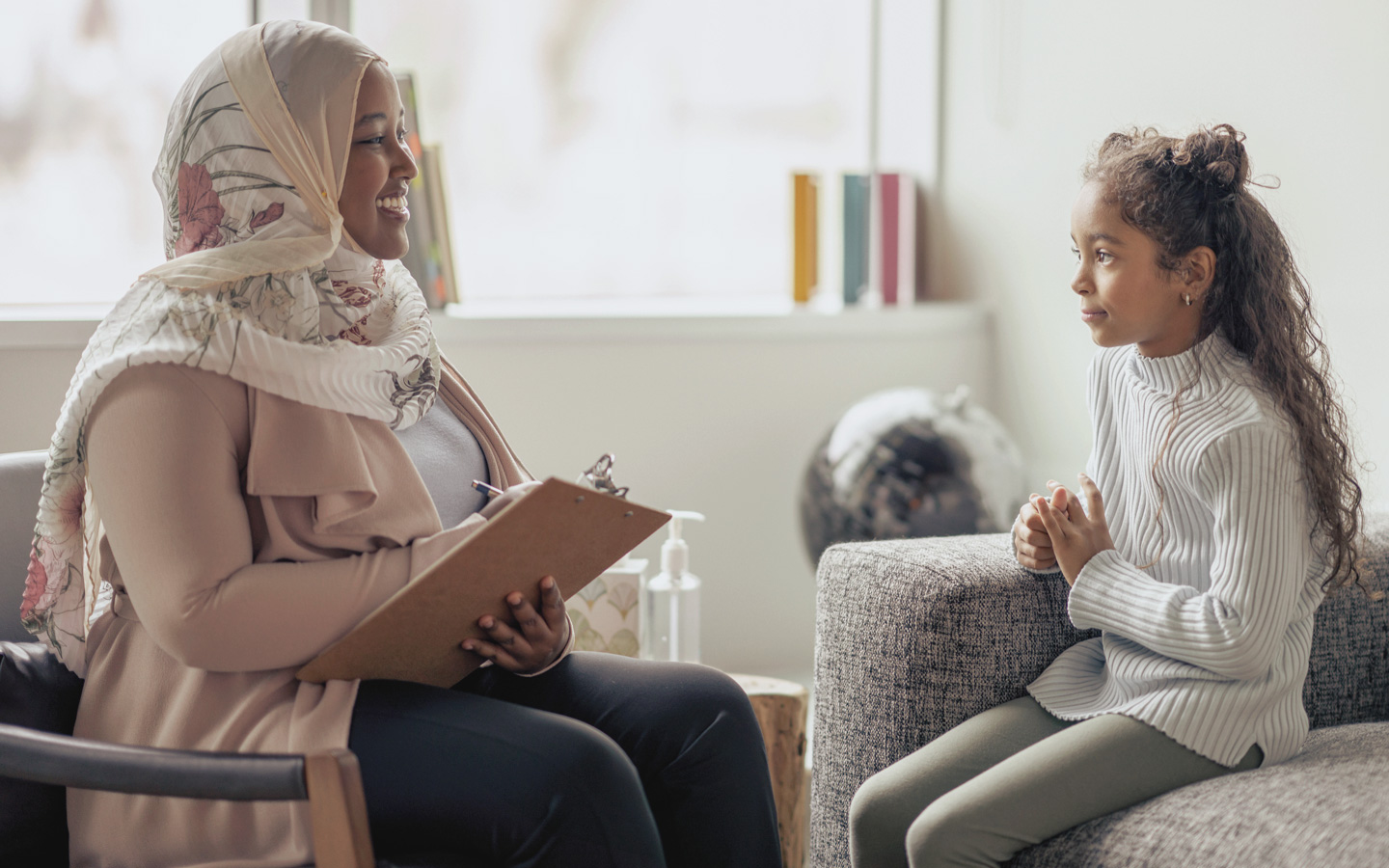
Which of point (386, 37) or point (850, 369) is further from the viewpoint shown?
point (850, 369)

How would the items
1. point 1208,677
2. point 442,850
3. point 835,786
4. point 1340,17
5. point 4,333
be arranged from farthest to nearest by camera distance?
point 4,333 < point 1340,17 < point 835,786 < point 1208,677 < point 442,850

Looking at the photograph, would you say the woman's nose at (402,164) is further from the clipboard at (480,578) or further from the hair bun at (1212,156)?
the hair bun at (1212,156)

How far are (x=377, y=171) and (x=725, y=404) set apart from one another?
1.52m

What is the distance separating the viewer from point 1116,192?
4.14ft

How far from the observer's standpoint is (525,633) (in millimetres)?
1187

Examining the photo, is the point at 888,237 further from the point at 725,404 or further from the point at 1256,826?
the point at 1256,826

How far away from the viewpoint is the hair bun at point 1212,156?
124 cm

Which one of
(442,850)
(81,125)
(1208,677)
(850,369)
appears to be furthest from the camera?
(850,369)

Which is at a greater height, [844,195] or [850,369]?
[844,195]

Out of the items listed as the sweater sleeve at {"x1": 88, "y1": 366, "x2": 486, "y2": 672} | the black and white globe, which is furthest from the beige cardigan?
the black and white globe

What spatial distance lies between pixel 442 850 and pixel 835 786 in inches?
22.1

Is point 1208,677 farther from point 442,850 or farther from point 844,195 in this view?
point 844,195

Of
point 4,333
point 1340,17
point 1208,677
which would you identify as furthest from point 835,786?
point 4,333

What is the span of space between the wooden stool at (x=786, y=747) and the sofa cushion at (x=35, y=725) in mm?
906
